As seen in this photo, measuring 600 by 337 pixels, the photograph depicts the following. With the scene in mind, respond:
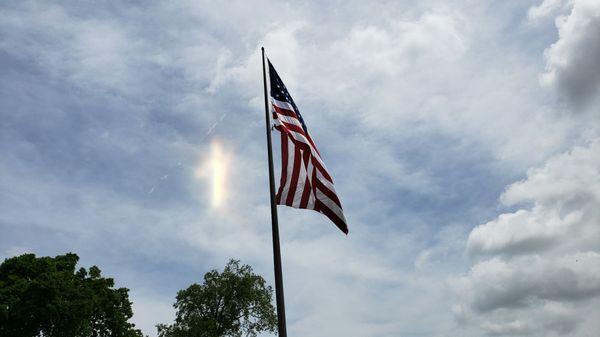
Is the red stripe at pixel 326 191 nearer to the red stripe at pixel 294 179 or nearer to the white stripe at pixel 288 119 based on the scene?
the red stripe at pixel 294 179

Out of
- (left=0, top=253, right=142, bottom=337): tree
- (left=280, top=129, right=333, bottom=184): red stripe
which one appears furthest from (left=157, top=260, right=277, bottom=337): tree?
(left=280, top=129, right=333, bottom=184): red stripe

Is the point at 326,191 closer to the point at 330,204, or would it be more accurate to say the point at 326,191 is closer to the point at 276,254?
the point at 330,204

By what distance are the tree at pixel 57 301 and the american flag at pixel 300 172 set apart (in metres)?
28.8

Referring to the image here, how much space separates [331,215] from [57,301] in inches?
1162

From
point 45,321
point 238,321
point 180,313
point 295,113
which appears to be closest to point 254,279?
point 238,321

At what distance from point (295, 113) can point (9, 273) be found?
33.5 m

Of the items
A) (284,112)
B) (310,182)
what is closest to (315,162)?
(310,182)

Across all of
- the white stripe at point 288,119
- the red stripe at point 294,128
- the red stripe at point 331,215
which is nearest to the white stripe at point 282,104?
the white stripe at point 288,119

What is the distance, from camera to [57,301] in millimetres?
35531

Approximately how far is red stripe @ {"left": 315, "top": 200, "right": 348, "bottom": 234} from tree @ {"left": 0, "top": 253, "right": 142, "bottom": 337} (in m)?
29.0

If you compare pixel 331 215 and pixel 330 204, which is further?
pixel 330 204

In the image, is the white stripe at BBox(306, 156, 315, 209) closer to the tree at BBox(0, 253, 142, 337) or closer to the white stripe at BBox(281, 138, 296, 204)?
the white stripe at BBox(281, 138, 296, 204)

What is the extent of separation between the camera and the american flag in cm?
1384

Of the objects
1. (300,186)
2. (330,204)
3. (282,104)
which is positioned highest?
(282,104)
